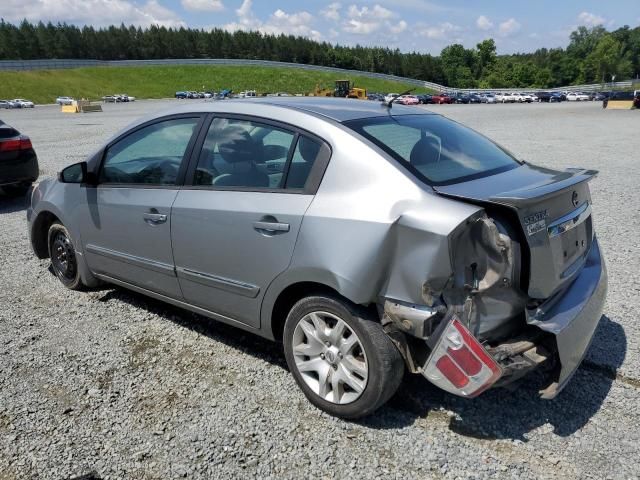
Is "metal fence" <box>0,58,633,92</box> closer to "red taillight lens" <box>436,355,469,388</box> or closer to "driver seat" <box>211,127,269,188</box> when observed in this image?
"driver seat" <box>211,127,269,188</box>

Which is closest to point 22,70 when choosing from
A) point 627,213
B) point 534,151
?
point 534,151

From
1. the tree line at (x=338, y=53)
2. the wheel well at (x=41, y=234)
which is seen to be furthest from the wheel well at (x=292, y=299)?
the tree line at (x=338, y=53)


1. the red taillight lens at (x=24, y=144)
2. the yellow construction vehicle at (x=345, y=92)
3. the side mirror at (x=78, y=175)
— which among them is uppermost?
the side mirror at (x=78, y=175)

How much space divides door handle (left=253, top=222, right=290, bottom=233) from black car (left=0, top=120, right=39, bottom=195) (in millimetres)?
6859

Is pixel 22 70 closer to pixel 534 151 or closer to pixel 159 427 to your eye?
pixel 534 151

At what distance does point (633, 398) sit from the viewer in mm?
3152

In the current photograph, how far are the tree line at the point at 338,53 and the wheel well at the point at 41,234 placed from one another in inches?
4468

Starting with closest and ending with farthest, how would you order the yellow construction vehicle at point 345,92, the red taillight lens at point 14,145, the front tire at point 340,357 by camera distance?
the front tire at point 340,357, the red taillight lens at point 14,145, the yellow construction vehicle at point 345,92

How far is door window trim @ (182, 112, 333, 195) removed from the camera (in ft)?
9.80

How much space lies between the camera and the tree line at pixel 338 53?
106 m

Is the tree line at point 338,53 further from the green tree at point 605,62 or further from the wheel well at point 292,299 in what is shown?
the wheel well at point 292,299

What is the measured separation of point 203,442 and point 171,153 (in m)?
2.01

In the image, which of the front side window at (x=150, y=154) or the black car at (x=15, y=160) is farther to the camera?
the black car at (x=15, y=160)

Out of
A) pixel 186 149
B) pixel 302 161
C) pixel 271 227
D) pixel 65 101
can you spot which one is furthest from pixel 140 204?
pixel 65 101
